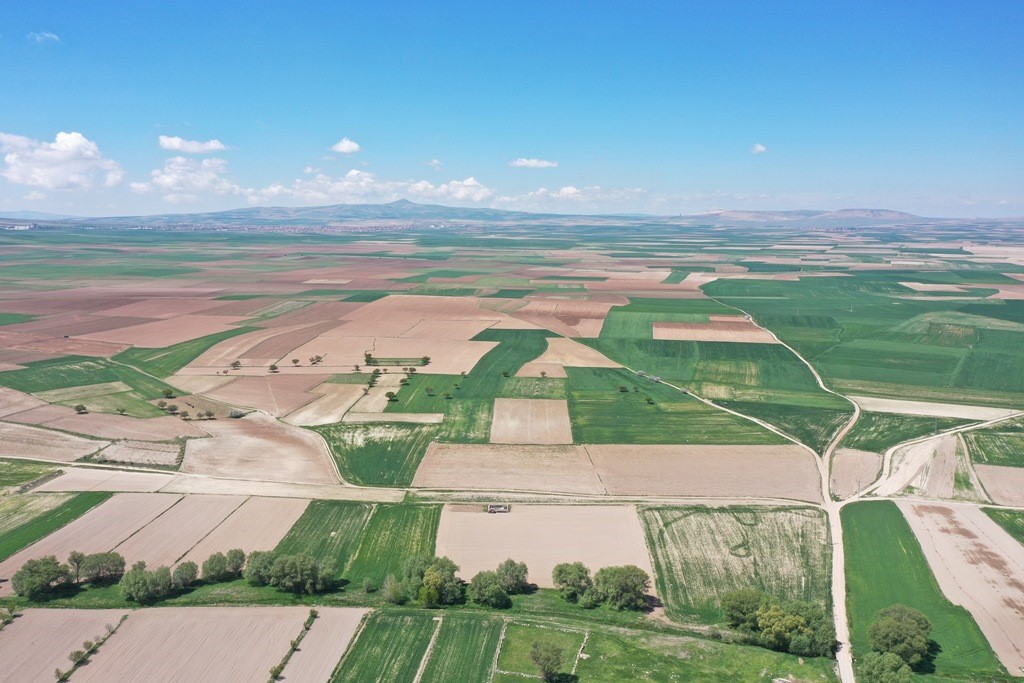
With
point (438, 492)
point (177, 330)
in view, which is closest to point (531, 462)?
point (438, 492)

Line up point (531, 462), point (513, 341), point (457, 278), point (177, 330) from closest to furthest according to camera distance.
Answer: point (531, 462), point (513, 341), point (177, 330), point (457, 278)

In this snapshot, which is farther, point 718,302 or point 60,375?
point 718,302

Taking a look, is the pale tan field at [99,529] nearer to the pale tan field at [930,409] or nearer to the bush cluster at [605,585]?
the bush cluster at [605,585]

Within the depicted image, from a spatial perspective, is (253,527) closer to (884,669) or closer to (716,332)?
(884,669)

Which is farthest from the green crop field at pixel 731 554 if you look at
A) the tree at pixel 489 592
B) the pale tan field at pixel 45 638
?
the pale tan field at pixel 45 638

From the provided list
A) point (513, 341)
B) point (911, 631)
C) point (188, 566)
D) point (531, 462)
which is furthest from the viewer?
point (513, 341)

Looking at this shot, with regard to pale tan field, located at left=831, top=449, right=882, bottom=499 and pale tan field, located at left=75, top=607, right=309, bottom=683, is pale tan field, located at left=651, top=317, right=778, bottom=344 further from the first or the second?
pale tan field, located at left=75, top=607, right=309, bottom=683

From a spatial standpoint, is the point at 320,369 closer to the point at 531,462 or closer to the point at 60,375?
the point at 60,375
